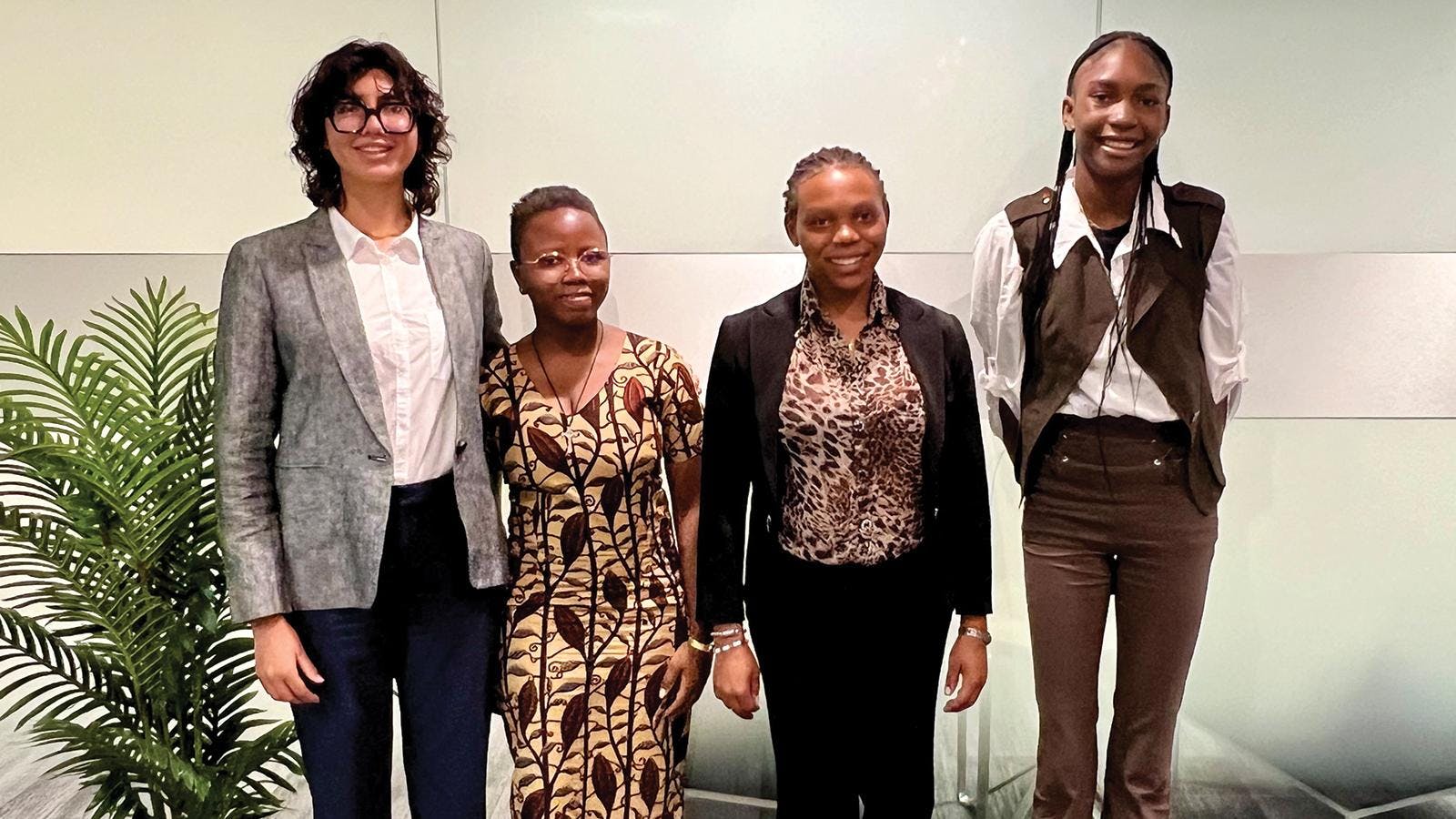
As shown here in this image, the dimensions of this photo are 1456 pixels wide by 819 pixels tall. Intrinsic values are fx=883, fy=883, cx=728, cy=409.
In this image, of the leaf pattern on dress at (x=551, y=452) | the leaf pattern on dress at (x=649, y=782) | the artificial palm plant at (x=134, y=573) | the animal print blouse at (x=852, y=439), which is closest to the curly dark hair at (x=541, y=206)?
the leaf pattern on dress at (x=551, y=452)

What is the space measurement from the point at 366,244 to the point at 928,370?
0.99 metres

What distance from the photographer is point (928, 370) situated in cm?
151

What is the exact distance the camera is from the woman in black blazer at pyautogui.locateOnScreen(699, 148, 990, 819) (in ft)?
4.89

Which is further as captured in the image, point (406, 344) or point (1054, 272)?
point (1054, 272)

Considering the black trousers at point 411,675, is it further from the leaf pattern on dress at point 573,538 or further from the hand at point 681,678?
the hand at point 681,678

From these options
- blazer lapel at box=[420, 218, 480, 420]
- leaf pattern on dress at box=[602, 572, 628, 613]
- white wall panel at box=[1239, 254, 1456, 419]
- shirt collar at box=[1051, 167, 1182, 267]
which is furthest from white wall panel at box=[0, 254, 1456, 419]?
leaf pattern on dress at box=[602, 572, 628, 613]

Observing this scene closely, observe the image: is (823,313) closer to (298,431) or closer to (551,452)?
(551,452)

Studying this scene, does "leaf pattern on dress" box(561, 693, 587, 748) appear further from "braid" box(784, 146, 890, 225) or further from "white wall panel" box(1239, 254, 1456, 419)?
"white wall panel" box(1239, 254, 1456, 419)

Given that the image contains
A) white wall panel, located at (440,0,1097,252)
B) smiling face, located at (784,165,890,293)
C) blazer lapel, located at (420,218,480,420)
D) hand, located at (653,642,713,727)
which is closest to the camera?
smiling face, located at (784,165,890,293)

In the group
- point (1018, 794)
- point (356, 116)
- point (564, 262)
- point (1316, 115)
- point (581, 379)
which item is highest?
point (1316, 115)

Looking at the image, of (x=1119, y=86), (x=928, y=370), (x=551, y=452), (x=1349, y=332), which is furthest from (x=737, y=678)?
(x=1349, y=332)

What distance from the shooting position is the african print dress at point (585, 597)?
158 centimetres

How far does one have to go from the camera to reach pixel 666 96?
2.38 meters

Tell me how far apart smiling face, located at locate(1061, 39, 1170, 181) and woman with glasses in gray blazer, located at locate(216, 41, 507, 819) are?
3.75ft
